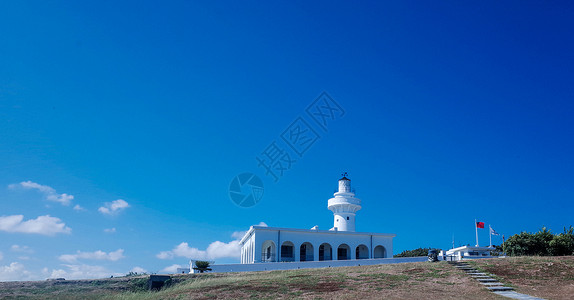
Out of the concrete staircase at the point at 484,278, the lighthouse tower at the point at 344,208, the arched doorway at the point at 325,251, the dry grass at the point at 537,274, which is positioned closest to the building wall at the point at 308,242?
the arched doorway at the point at 325,251

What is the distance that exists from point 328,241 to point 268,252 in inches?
229

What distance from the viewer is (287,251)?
4144 centimetres

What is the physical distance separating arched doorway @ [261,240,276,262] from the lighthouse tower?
654 centimetres

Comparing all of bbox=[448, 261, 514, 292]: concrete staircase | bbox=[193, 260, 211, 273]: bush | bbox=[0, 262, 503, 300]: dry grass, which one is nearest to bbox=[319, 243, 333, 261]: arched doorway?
bbox=[193, 260, 211, 273]: bush

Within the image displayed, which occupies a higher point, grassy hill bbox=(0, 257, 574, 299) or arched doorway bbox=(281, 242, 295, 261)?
arched doorway bbox=(281, 242, 295, 261)

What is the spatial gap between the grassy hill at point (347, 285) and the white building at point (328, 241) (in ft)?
48.6

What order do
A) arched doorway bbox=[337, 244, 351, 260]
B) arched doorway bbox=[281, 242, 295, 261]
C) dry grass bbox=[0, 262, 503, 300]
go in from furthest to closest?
arched doorway bbox=[337, 244, 351, 260] → arched doorway bbox=[281, 242, 295, 261] → dry grass bbox=[0, 262, 503, 300]

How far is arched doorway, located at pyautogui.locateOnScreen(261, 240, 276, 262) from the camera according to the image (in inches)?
1582

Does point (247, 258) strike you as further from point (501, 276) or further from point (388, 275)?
point (501, 276)

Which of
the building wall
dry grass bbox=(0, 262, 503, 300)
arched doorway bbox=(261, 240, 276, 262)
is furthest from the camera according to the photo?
arched doorway bbox=(261, 240, 276, 262)

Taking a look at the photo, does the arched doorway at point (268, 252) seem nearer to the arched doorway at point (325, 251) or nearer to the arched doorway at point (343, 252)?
the arched doorway at point (325, 251)

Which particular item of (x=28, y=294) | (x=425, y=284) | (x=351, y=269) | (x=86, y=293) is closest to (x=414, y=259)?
(x=351, y=269)

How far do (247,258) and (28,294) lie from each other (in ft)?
86.6

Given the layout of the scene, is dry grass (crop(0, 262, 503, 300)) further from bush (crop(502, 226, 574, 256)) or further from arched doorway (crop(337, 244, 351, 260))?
arched doorway (crop(337, 244, 351, 260))
